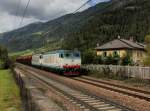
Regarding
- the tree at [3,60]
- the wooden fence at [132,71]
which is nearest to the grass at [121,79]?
the wooden fence at [132,71]

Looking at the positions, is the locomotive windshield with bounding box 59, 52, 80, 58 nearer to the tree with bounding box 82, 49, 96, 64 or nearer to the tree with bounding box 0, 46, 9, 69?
the tree with bounding box 82, 49, 96, 64

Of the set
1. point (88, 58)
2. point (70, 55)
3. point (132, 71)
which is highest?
point (70, 55)

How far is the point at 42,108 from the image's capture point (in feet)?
55.9

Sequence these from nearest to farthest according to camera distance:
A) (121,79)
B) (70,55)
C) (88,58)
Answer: (121,79) → (70,55) → (88,58)

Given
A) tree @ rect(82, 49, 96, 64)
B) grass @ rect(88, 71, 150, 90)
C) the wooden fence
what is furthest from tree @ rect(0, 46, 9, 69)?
the wooden fence

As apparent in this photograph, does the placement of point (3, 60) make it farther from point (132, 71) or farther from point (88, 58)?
point (132, 71)

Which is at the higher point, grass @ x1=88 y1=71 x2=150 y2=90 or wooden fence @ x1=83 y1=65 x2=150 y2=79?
wooden fence @ x1=83 y1=65 x2=150 y2=79

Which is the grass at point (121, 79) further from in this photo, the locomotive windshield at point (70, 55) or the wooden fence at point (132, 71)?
the locomotive windshield at point (70, 55)

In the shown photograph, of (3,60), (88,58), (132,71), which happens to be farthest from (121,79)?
(3,60)

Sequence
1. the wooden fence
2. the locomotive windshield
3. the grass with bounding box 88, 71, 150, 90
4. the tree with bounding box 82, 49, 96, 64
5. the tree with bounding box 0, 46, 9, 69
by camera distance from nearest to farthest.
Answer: the grass with bounding box 88, 71, 150, 90 → the wooden fence → the locomotive windshield → the tree with bounding box 82, 49, 96, 64 → the tree with bounding box 0, 46, 9, 69

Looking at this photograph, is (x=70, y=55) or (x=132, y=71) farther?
(x=70, y=55)

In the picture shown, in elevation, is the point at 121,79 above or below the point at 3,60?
below

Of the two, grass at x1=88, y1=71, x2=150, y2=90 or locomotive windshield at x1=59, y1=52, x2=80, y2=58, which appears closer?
grass at x1=88, y1=71, x2=150, y2=90

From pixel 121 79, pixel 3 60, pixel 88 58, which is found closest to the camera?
pixel 121 79
